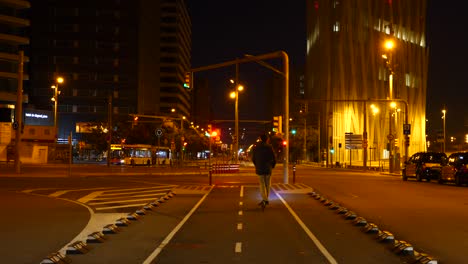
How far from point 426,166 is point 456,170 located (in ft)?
13.4

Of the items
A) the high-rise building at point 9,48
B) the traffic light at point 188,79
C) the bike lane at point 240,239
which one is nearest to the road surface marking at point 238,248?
the bike lane at point 240,239

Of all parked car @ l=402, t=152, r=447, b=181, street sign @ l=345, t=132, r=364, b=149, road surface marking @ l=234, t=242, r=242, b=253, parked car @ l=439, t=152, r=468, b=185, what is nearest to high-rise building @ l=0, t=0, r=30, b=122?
street sign @ l=345, t=132, r=364, b=149

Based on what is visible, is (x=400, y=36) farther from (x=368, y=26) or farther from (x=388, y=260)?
(x=388, y=260)

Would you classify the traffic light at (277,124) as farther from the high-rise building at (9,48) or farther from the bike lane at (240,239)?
the high-rise building at (9,48)

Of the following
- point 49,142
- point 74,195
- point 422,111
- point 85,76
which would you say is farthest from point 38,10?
point 74,195

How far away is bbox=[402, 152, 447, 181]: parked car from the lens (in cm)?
3875

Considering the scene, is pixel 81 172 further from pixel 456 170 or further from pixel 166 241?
pixel 166 241

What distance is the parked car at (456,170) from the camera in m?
34.9

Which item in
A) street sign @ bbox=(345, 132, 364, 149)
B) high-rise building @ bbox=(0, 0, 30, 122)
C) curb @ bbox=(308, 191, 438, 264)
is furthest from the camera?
high-rise building @ bbox=(0, 0, 30, 122)

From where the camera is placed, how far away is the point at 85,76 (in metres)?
133

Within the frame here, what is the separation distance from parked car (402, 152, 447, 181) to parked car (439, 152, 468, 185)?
695 mm

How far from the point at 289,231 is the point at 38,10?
128424mm

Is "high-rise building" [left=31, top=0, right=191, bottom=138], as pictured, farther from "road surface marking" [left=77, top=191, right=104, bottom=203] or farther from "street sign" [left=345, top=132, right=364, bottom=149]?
"road surface marking" [left=77, top=191, right=104, bottom=203]

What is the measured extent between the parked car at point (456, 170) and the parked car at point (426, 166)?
2.28 ft
